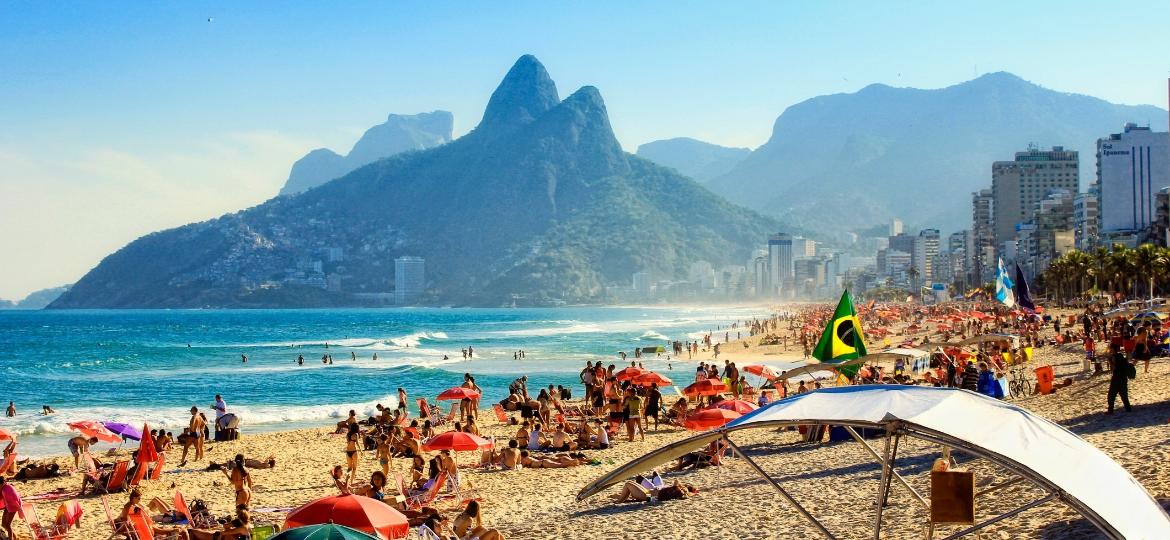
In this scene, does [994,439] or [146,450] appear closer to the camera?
[994,439]

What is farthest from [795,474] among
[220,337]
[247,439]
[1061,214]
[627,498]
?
[1061,214]

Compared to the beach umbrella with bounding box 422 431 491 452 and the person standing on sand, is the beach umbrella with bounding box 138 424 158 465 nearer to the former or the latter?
the beach umbrella with bounding box 422 431 491 452

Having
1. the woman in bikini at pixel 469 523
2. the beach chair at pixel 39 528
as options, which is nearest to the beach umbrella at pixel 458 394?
the beach chair at pixel 39 528

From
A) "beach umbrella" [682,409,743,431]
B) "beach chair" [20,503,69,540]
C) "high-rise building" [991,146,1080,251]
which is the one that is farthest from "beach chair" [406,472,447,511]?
"high-rise building" [991,146,1080,251]

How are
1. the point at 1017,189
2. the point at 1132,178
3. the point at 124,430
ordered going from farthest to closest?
the point at 1017,189, the point at 1132,178, the point at 124,430

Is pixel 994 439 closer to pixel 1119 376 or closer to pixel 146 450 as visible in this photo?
pixel 1119 376

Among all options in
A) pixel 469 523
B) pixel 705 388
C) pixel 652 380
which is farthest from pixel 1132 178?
pixel 469 523
